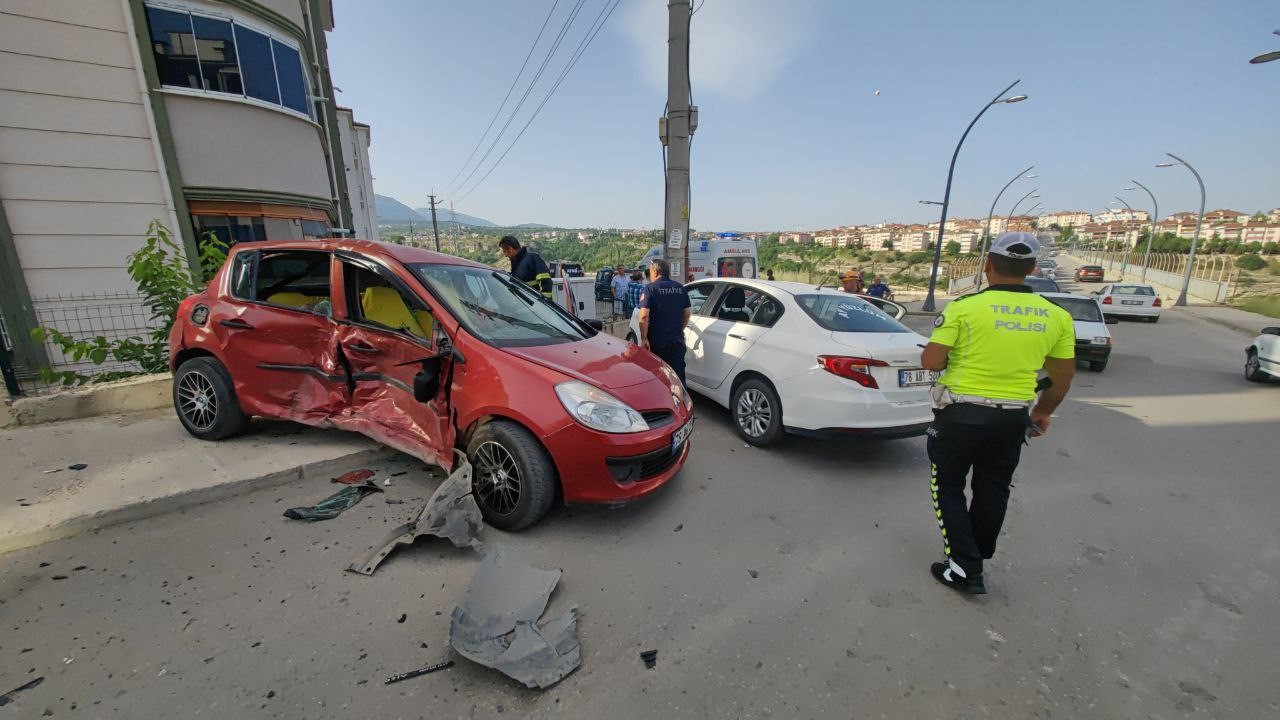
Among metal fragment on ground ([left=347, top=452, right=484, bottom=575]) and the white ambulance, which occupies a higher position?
the white ambulance

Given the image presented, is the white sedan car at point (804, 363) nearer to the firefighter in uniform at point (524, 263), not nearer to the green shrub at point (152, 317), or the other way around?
the firefighter in uniform at point (524, 263)

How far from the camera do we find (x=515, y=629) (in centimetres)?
218

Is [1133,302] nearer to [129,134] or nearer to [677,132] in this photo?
[677,132]

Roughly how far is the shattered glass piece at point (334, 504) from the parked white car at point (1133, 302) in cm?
2170

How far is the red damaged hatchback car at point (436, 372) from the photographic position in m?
2.98

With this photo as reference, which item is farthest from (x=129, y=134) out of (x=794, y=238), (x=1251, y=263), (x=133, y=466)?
(x=794, y=238)

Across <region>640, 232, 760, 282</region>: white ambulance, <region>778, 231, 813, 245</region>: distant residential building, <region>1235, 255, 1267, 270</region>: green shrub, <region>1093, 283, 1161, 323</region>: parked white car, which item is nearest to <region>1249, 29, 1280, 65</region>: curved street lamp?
<region>1093, 283, 1161, 323</region>: parked white car

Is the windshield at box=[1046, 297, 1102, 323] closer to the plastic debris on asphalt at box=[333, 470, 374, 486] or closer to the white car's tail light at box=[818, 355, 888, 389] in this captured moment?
the white car's tail light at box=[818, 355, 888, 389]

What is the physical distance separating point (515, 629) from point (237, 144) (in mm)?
9790

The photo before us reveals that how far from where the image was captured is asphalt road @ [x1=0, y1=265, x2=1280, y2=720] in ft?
6.52

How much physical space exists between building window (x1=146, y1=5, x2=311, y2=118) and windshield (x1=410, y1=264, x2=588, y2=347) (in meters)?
7.45

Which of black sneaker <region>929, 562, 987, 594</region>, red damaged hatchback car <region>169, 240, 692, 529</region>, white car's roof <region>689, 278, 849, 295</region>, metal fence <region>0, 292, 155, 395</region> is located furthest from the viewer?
metal fence <region>0, 292, 155, 395</region>

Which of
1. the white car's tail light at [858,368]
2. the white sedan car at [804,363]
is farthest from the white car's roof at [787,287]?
the white car's tail light at [858,368]

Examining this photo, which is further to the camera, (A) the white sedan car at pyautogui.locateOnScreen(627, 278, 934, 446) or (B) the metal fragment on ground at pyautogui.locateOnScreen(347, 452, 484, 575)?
(A) the white sedan car at pyautogui.locateOnScreen(627, 278, 934, 446)
